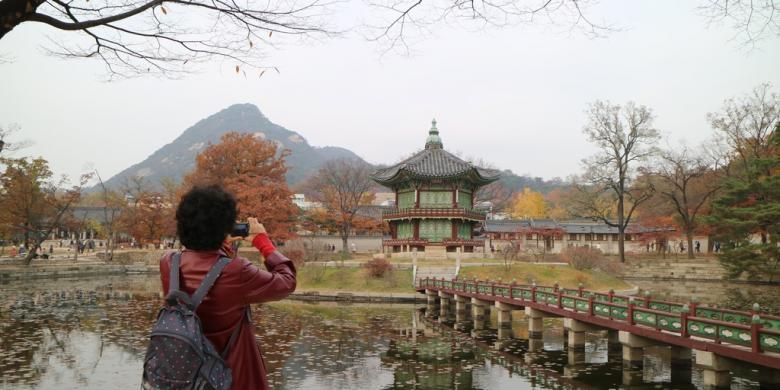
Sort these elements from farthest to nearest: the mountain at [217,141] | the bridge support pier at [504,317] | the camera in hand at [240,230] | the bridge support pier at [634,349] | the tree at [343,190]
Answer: the mountain at [217,141] < the tree at [343,190] < the bridge support pier at [504,317] < the bridge support pier at [634,349] < the camera in hand at [240,230]

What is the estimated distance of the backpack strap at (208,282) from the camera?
9.11 feet

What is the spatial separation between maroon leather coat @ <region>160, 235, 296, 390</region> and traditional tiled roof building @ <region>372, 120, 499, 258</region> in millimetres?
36764

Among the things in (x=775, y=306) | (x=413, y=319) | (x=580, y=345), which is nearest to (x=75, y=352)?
(x=413, y=319)

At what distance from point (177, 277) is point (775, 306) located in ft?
98.5

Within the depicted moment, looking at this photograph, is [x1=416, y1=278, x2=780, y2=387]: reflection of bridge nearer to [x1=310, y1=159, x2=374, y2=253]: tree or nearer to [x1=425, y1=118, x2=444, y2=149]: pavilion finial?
[x1=425, y1=118, x2=444, y2=149]: pavilion finial

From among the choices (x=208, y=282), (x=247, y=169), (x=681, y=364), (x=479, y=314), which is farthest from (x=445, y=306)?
(x=208, y=282)

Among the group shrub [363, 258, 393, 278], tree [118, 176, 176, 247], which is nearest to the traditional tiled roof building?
shrub [363, 258, 393, 278]

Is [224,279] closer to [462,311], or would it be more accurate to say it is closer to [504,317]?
[504,317]

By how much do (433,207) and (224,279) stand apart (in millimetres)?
38597

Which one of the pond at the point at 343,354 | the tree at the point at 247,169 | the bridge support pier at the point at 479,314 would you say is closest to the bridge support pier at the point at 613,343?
the pond at the point at 343,354

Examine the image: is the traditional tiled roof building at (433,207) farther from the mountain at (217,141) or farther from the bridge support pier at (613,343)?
the mountain at (217,141)

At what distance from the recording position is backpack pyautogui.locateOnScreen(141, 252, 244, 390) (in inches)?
106

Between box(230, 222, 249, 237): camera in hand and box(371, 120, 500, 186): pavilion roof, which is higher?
box(371, 120, 500, 186): pavilion roof

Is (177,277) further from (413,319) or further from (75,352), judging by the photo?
(413,319)
